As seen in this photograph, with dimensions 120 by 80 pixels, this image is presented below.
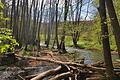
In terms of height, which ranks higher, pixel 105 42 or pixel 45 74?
pixel 105 42

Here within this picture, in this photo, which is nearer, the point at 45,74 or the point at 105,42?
the point at 105,42

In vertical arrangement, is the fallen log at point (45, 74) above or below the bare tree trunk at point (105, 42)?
below

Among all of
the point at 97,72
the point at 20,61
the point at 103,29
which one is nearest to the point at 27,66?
the point at 20,61

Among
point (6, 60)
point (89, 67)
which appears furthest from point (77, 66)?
point (6, 60)

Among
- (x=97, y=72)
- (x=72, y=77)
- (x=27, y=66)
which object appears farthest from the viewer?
(x=27, y=66)

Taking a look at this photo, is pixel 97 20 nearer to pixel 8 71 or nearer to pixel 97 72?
pixel 97 72

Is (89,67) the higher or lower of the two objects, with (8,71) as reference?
higher

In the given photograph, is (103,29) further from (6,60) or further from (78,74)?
(6,60)

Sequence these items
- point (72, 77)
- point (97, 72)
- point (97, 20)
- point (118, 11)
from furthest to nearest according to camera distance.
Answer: point (97, 20) < point (118, 11) < point (97, 72) < point (72, 77)

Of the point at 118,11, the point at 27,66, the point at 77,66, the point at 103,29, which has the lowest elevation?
the point at 27,66

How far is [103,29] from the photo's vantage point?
10398 mm

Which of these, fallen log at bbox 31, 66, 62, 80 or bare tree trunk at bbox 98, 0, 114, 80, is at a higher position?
bare tree trunk at bbox 98, 0, 114, 80

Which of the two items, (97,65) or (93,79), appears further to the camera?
(97,65)

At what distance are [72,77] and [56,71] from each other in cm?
92
